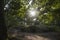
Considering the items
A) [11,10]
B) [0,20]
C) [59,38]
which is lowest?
[59,38]

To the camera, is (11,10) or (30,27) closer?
(11,10)

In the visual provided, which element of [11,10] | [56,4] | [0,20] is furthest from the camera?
[11,10]

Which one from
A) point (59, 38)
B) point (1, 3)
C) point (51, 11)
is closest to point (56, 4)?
point (51, 11)

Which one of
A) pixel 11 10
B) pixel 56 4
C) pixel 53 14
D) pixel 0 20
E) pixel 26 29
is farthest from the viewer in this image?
pixel 26 29

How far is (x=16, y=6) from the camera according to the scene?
13328 mm

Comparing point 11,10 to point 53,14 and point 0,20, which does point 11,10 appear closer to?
point 53,14

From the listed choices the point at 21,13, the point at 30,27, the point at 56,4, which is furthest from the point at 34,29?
the point at 56,4

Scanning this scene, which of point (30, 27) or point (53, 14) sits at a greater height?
point (53, 14)

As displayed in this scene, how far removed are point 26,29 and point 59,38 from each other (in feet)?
15.3

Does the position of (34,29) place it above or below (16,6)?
below

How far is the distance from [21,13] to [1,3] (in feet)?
18.7

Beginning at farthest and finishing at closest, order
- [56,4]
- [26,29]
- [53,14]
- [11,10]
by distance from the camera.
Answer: [26,29], [11,10], [53,14], [56,4]

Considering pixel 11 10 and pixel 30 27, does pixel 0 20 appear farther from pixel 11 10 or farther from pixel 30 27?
pixel 30 27

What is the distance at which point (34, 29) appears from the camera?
1716 centimetres
